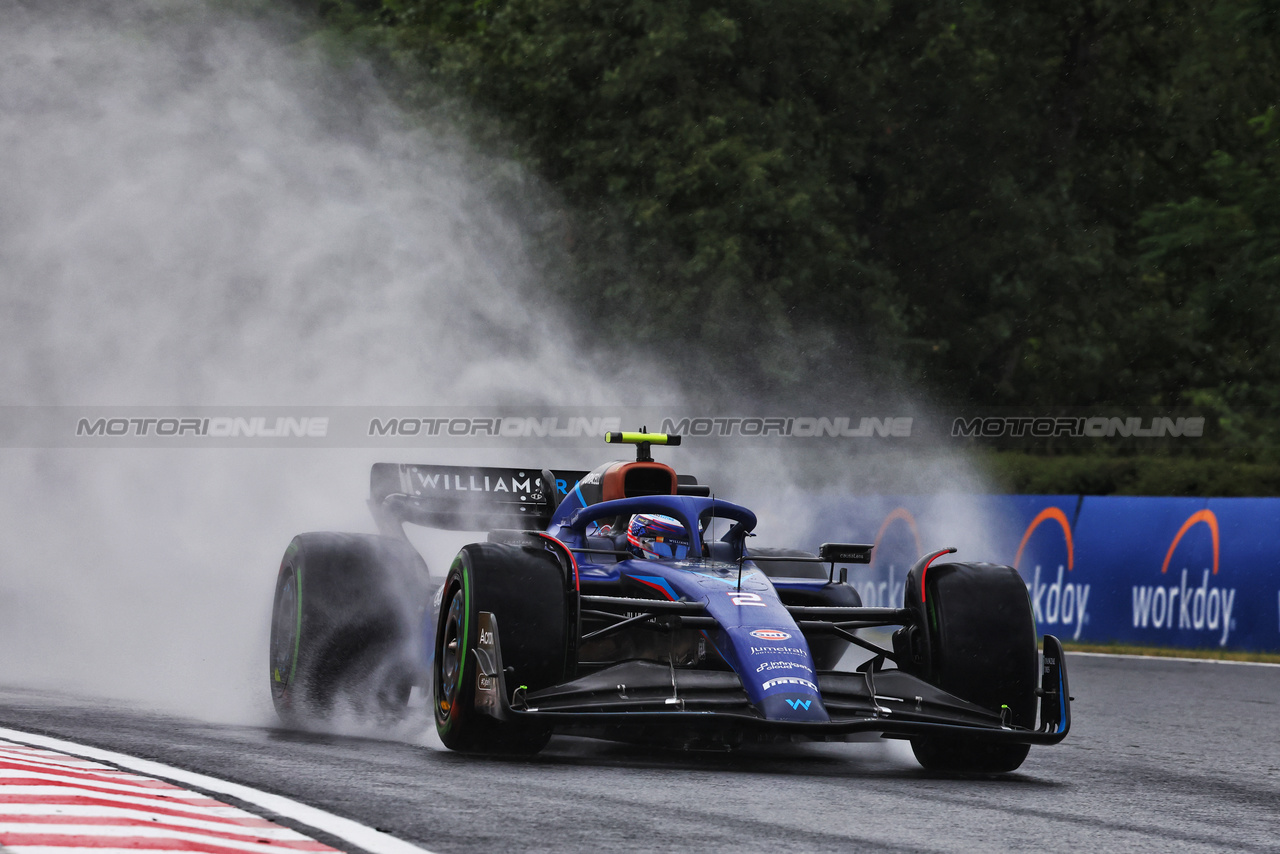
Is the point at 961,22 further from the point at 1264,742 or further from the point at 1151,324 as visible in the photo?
the point at 1264,742

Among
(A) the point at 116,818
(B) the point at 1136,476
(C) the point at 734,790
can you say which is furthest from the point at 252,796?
(B) the point at 1136,476

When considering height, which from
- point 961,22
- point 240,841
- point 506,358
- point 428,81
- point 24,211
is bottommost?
point 240,841

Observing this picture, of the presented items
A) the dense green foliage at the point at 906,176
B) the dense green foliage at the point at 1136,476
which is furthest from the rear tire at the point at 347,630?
the dense green foliage at the point at 906,176

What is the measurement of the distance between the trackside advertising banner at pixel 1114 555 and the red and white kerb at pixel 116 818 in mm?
11854

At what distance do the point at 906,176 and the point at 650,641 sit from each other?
90.0ft

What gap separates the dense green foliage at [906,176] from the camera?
98.8 feet

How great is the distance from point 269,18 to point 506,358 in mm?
17402

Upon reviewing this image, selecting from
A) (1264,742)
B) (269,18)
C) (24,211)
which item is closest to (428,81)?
(269,18)

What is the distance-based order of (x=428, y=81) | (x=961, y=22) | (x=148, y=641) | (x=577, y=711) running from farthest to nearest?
(x=961, y=22), (x=428, y=81), (x=148, y=641), (x=577, y=711)

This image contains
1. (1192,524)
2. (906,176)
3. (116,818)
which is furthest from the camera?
(906,176)

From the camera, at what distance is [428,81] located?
31719 mm

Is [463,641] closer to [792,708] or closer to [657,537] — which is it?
[792,708]

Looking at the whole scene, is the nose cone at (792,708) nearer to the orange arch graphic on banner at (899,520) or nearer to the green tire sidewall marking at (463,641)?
the green tire sidewall marking at (463,641)

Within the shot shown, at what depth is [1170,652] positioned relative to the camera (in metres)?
16.2
